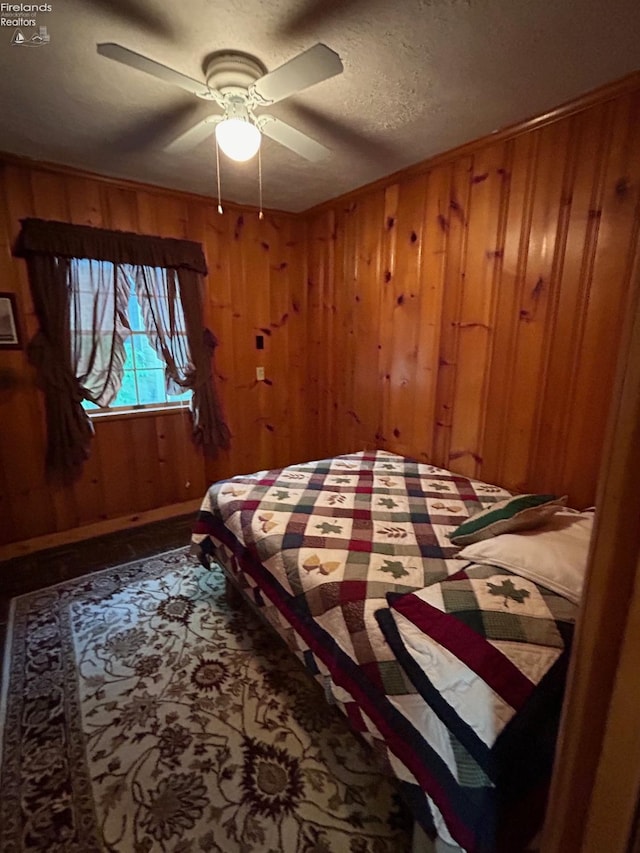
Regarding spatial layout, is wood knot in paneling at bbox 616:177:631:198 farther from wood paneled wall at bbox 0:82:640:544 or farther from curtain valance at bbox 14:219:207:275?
curtain valance at bbox 14:219:207:275

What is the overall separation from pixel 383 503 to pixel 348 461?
70 centimetres

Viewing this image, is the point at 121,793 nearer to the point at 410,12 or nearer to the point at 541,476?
the point at 541,476

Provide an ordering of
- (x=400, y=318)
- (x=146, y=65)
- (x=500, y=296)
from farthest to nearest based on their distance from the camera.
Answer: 1. (x=400, y=318)
2. (x=500, y=296)
3. (x=146, y=65)

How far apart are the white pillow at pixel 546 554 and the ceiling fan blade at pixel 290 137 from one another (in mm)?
1799

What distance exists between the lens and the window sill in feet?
9.41

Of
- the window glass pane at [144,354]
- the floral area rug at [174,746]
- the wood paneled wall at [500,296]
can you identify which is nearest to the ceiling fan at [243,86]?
the wood paneled wall at [500,296]

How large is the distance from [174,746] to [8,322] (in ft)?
8.19

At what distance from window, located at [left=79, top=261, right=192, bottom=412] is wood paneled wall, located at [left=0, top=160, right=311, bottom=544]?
4.7 inches

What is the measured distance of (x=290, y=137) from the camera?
67.6 inches

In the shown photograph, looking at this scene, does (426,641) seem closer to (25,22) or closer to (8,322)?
(25,22)

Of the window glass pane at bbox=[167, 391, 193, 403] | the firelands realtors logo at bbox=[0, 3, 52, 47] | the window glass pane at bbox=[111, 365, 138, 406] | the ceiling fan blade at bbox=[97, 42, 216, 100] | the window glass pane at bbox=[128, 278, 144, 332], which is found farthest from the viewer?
the window glass pane at bbox=[167, 391, 193, 403]

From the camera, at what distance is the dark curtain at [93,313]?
2.51 meters

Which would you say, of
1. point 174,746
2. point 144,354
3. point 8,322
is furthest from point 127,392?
point 174,746

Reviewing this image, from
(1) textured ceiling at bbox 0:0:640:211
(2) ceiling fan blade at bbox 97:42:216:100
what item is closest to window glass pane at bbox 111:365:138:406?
(1) textured ceiling at bbox 0:0:640:211
